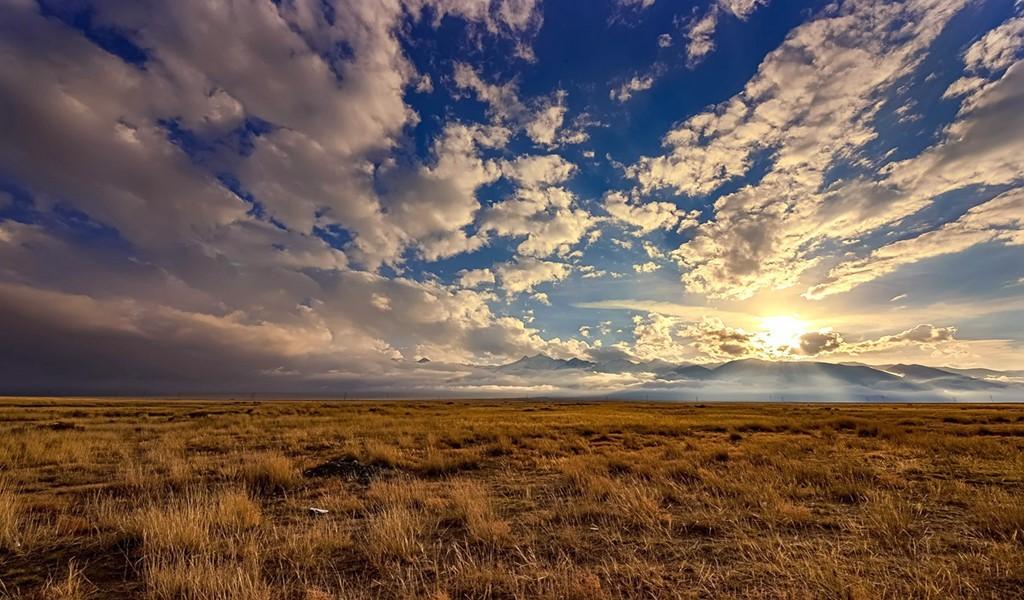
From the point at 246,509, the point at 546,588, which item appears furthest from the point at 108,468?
the point at 546,588

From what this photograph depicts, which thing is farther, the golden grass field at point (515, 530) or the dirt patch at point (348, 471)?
the dirt patch at point (348, 471)

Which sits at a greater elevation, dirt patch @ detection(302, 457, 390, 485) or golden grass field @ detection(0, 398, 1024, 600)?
golden grass field @ detection(0, 398, 1024, 600)

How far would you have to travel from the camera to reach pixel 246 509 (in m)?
9.04

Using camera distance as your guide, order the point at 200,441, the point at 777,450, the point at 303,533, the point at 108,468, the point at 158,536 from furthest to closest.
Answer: the point at 200,441
the point at 777,450
the point at 108,468
the point at 303,533
the point at 158,536

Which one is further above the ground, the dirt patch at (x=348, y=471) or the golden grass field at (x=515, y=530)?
the golden grass field at (x=515, y=530)

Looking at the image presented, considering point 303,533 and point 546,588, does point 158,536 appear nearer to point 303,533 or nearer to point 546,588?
point 303,533

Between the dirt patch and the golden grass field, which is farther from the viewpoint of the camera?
the dirt patch

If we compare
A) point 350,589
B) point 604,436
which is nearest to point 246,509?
point 350,589

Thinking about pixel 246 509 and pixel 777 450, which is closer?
pixel 246 509

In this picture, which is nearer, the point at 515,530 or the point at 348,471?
the point at 515,530

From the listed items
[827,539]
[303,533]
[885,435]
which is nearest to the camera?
[827,539]

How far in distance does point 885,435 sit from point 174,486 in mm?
34857

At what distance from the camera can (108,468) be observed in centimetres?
1577

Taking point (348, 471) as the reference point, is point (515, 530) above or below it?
above
